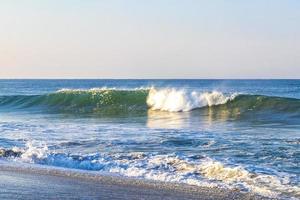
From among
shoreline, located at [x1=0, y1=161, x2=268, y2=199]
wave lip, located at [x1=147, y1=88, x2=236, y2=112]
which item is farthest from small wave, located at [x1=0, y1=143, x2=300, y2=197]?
wave lip, located at [x1=147, y1=88, x2=236, y2=112]

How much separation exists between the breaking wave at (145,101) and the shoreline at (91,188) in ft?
48.0

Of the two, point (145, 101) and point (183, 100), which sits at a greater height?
point (183, 100)

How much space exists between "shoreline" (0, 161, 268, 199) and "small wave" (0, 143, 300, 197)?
39cm

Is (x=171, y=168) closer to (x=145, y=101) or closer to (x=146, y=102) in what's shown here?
(x=146, y=102)

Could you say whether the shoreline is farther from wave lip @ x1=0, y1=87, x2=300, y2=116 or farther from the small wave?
wave lip @ x1=0, y1=87, x2=300, y2=116

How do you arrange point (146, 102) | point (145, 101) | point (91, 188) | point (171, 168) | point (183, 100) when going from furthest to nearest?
point (145, 101), point (146, 102), point (183, 100), point (171, 168), point (91, 188)

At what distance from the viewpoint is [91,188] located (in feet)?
23.2

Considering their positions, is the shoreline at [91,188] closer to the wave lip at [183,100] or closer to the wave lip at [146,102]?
the wave lip at [146,102]

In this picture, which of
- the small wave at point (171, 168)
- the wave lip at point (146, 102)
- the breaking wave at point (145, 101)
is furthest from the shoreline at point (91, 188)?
the breaking wave at point (145, 101)

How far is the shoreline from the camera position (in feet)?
21.7

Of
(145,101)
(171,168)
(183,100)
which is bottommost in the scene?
(171,168)

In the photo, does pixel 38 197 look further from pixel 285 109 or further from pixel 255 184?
pixel 285 109

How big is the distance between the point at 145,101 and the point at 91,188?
21.5 metres

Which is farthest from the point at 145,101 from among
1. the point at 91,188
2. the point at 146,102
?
the point at 91,188
